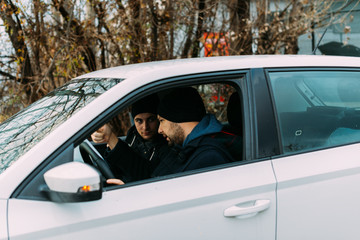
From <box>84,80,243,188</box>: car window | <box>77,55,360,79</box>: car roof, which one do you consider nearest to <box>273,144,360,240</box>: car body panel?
<box>84,80,243,188</box>: car window

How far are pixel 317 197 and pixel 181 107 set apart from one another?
93 centimetres

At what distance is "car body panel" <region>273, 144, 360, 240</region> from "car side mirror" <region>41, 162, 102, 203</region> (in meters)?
0.90

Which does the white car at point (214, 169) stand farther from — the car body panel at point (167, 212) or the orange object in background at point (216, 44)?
the orange object in background at point (216, 44)

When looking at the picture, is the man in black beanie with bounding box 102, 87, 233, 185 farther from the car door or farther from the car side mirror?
the car side mirror

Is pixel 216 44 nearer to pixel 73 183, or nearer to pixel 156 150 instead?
pixel 156 150

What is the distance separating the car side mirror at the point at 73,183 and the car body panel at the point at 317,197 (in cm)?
90

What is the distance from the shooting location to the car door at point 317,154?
2.18 meters

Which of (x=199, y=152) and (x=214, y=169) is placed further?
(x=199, y=152)

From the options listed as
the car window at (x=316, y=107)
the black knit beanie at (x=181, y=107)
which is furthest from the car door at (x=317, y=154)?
the black knit beanie at (x=181, y=107)

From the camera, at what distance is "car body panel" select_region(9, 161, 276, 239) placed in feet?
5.95

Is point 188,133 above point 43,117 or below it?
below

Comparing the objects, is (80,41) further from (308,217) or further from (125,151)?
(308,217)

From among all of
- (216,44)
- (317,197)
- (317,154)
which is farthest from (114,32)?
(317,197)

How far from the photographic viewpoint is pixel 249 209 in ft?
6.84
